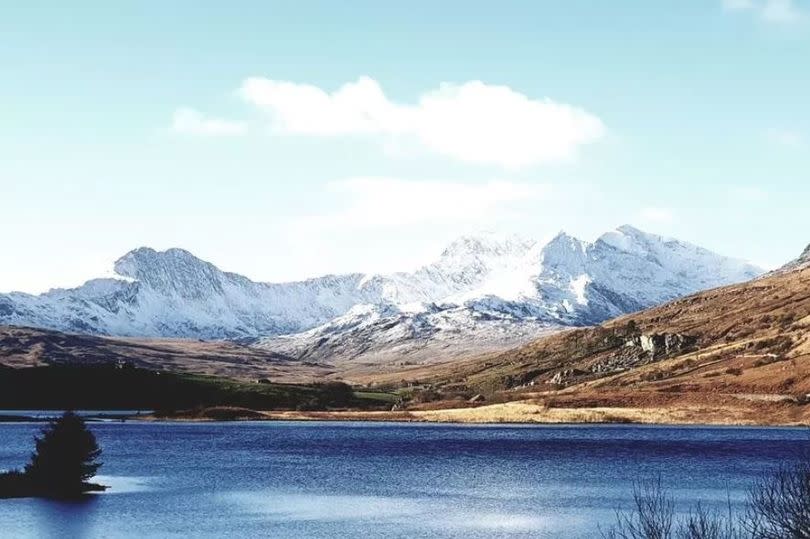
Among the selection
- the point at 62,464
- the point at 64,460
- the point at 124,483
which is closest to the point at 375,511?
the point at 64,460

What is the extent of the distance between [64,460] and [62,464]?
398 mm

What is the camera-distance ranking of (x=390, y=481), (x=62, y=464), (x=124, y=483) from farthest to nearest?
(x=390, y=481)
(x=124, y=483)
(x=62, y=464)

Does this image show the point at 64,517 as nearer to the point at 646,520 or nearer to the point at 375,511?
the point at 375,511

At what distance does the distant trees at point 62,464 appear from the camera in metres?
96.7

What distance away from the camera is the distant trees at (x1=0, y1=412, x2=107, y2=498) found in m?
96.7

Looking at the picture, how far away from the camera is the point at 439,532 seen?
7344 centimetres

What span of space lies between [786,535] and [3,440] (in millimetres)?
154131

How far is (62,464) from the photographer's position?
98.3 meters

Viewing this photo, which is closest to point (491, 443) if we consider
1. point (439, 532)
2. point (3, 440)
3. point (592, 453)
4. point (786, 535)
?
point (592, 453)

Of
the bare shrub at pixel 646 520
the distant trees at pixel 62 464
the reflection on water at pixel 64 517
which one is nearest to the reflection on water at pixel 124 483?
the distant trees at pixel 62 464

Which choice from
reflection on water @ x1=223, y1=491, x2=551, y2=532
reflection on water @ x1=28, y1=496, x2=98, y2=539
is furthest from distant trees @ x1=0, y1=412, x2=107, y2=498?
reflection on water @ x1=223, y1=491, x2=551, y2=532

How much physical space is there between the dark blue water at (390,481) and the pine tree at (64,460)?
3.62 meters

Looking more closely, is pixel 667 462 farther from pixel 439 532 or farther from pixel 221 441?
pixel 221 441

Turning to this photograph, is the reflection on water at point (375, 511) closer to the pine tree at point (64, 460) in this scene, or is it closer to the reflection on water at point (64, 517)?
the reflection on water at point (64, 517)
